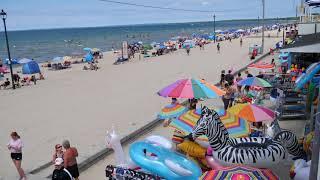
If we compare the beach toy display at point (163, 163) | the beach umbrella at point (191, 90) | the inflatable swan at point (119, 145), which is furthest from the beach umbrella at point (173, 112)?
the beach toy display at point (163, 163)

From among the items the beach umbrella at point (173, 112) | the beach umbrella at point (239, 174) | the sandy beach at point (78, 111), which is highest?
the beach umbrella at point (239, 174)

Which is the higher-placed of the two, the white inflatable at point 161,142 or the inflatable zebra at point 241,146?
the inflatable zebra at point 241,146

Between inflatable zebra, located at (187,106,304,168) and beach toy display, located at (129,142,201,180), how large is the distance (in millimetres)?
587

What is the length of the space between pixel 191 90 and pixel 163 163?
3461 millimetres

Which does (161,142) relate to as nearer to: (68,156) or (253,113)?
(68,156)

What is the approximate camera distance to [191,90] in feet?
32.4

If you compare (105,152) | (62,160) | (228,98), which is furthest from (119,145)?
(228,98)

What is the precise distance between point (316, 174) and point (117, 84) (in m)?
18.9

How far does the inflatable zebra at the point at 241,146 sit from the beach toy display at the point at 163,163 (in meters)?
0.59

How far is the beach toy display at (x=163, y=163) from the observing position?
6652 millimetres

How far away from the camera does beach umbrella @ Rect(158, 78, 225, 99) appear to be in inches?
385

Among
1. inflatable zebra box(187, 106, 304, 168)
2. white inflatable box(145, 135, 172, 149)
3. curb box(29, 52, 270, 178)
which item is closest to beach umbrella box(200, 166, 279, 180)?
inflatable zebra box(187, 106, 304, 168)

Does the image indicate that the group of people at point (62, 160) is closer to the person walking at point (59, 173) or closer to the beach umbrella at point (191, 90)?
the person walking at point (59, 173)

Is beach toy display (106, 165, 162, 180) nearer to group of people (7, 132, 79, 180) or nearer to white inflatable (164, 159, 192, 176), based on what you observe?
white inflatable (164, 159, 192, 176)
